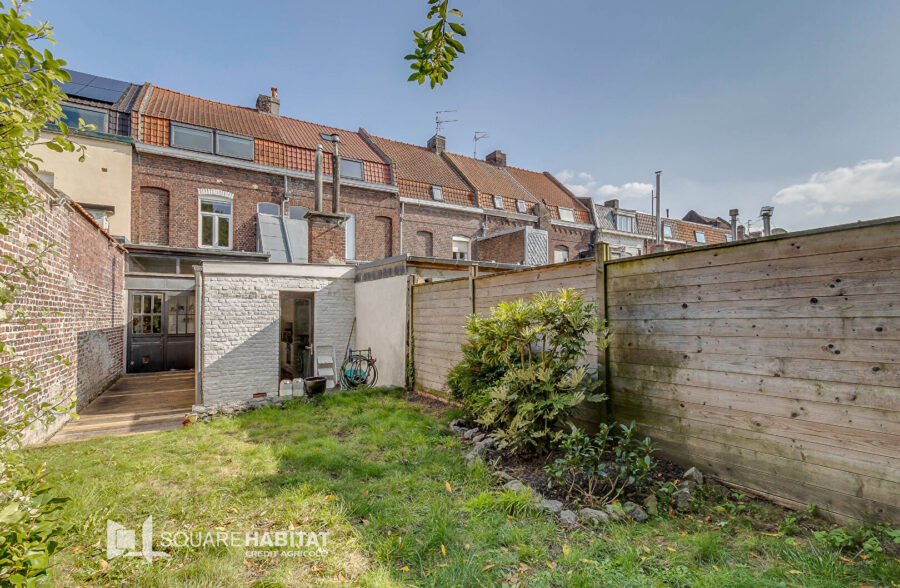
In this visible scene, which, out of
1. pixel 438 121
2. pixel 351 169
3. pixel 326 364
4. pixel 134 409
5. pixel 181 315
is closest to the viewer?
pixel 134 409

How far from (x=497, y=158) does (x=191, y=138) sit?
15232mm

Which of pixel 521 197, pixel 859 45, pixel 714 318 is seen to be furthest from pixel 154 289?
pixel 521 197

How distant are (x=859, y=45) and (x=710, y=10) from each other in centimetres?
179

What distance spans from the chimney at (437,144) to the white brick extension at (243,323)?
1411 centimetres

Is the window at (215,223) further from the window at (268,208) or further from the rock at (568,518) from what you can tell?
the rock at (568,518)

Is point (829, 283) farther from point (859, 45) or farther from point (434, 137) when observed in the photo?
point (434, 137)

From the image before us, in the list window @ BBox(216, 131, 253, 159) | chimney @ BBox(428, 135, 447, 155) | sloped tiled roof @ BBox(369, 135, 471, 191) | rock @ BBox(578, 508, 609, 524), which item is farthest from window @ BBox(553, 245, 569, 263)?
rock @ BBox(578, 508, 609, 524)

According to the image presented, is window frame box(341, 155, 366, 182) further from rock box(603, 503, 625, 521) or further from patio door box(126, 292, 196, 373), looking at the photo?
rock box(603, 503, 625, 521)

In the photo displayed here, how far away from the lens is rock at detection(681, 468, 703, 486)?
3.20 meters

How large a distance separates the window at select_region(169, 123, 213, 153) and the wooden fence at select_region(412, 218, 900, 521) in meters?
14.5

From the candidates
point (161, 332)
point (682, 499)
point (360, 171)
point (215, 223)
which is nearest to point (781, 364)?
point (682, 499)

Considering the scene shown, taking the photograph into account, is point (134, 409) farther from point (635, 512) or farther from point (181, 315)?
point (635, 512)

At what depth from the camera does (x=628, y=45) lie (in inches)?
247

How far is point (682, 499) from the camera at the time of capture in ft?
9.73
